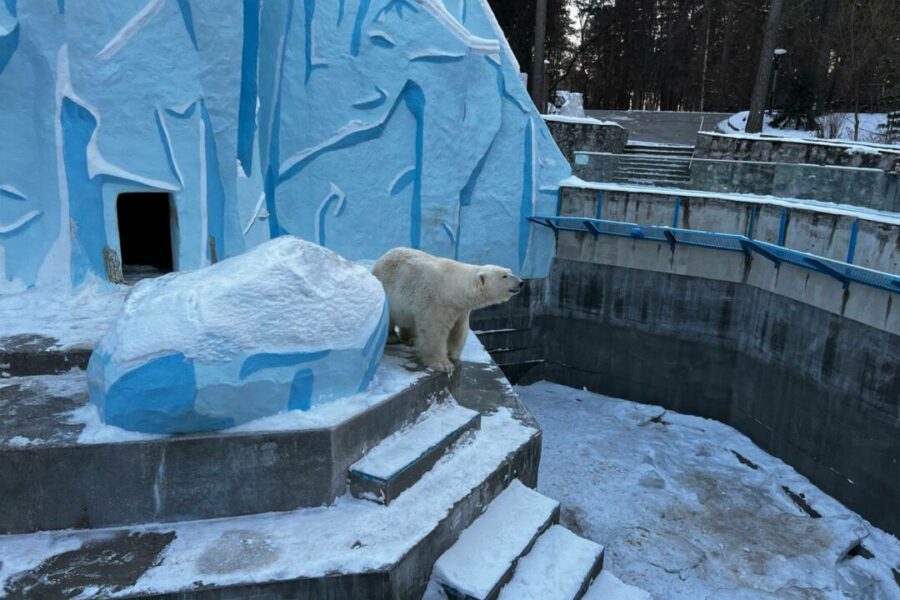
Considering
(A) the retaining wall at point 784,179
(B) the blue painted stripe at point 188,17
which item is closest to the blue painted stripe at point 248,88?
(B) the blue painted stripe at point 188,17

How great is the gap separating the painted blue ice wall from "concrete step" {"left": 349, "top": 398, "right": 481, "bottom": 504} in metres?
3.49

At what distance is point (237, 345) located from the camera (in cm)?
374

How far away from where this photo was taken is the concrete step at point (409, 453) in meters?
4.01

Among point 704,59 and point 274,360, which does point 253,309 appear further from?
point 704,59

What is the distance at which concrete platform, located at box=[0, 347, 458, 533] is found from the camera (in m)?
3.56

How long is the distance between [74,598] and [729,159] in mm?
11878

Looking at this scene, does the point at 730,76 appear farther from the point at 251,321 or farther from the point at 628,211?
the point at 251,321

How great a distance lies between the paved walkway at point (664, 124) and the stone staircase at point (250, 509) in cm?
1340

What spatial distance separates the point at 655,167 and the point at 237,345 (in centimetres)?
1028

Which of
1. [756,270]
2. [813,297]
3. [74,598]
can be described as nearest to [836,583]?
[813,297]

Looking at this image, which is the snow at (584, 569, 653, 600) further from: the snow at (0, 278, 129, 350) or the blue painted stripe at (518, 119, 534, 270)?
the blue painted stripe at (518, 119, 534, 270)

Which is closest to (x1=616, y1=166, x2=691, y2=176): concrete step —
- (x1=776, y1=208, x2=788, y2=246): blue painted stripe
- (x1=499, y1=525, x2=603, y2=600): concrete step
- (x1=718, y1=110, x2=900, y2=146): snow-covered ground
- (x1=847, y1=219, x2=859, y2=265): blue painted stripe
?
(x1=776, y1=208, x2=788, y2=246): blue painted stripe

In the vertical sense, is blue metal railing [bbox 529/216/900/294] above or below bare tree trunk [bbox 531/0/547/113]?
below

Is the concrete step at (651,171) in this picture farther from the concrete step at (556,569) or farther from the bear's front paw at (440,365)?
the concrete step at (556,569)
